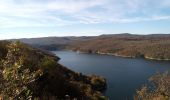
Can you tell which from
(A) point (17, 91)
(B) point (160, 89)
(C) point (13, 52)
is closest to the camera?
(A) point (17, 91)

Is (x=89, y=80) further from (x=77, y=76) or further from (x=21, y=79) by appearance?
(x=21, y=79)

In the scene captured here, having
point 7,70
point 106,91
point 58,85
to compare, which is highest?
point 7,70

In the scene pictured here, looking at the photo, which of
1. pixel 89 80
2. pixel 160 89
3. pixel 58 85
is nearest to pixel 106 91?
pixel 89 80

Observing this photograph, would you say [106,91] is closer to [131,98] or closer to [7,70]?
[131,98]

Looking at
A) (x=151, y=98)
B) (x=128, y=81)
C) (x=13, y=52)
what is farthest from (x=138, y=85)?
(x=13, y=52)

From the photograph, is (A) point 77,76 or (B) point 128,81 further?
(B) point 128,81

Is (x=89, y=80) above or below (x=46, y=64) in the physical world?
below

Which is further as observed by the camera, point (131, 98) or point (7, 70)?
point (131, 98)

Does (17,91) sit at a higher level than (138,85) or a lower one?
higher

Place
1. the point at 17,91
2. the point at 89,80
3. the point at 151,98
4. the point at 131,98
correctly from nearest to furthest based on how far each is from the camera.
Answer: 1. the point at 17,91
2. the point at 151,98
3. the point at 131,98
4. the point at 89,80
